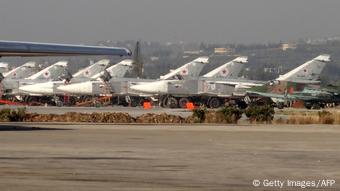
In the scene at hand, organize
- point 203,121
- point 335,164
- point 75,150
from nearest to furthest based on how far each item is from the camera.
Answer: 1. point 335,164
2. point 75,150
3. point 203,121

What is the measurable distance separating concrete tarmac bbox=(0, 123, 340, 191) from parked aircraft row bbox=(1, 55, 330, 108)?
50180 mm

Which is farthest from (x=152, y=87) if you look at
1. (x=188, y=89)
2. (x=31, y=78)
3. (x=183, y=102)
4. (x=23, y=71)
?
(x=23, y=71)

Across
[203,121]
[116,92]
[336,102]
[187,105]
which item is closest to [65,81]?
[116,92]

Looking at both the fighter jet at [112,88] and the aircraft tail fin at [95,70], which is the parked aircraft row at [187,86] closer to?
the fighter jet at [112,88]

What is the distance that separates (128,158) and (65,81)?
242 ft

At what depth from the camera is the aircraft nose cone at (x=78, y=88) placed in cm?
9294

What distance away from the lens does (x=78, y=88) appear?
93.1 meters

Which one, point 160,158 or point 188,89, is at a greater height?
point 188,89

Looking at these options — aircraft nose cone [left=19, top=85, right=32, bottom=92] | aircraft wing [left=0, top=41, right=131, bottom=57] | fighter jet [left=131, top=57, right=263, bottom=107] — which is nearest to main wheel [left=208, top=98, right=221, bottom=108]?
fighter jet [left=131, top=57, right=263, bottom=107]

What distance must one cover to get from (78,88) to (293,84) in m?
22.4

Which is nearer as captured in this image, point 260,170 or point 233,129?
point 260,170

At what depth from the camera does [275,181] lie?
710 inches

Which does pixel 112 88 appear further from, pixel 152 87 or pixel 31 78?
pixel 31 78

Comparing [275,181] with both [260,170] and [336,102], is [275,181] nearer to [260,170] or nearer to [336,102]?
[260,170]
